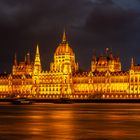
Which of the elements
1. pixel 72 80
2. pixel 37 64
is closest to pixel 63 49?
pixel 37 64

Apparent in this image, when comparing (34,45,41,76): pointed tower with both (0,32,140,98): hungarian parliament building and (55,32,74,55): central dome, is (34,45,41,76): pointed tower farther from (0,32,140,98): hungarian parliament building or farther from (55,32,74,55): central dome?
(55,32,74,55): central dome

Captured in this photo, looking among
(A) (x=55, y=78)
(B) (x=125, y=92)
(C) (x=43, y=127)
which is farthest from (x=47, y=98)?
(C) (x=43, y=127)

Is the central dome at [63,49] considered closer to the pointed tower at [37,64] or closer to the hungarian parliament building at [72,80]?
the hungarian parliament building at [72,80]

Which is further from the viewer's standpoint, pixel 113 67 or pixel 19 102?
pixel 113 67

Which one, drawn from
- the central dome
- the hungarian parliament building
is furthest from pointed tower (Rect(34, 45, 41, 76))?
the central dome

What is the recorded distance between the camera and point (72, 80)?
155 meters

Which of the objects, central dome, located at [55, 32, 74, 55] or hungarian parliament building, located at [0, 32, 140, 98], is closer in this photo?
hungarian parliament building, located at [0, 32, 140, 98]

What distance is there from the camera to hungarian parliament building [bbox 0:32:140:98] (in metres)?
145

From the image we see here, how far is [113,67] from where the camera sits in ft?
556

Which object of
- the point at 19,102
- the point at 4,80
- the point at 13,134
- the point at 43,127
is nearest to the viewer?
the point at 13,134

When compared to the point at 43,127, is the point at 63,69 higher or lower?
higher

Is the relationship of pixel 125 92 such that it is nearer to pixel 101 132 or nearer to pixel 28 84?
pixel 28 84

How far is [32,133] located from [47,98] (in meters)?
116

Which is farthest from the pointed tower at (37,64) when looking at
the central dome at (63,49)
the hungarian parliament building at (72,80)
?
the central dome at (63,49)
